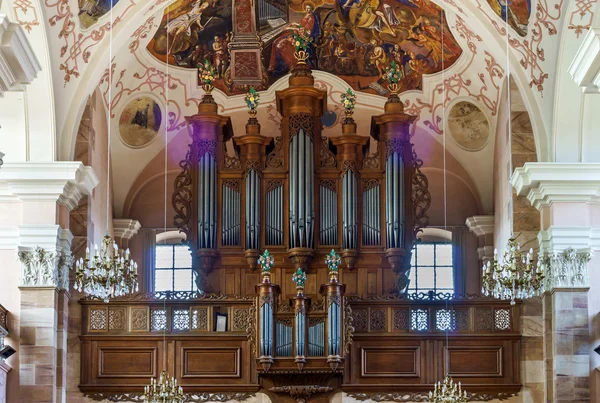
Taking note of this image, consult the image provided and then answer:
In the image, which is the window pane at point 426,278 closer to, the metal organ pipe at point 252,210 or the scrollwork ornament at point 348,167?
the scrollwork ornament at point 348,167

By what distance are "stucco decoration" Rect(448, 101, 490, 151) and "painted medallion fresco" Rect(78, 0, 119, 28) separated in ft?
21.1

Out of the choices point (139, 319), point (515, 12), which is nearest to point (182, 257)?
point (139, 319)

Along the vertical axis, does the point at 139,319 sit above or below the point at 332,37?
below

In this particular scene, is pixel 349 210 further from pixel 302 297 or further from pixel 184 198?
pixel 184 198

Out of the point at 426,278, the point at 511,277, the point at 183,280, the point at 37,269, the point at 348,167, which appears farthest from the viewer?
the point at 426,278

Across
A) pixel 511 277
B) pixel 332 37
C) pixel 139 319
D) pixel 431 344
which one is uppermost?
pixel 332 37

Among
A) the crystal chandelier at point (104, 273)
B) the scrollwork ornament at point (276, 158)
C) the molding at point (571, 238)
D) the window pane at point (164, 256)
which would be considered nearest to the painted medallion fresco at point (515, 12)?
the molding at point (571, 238)

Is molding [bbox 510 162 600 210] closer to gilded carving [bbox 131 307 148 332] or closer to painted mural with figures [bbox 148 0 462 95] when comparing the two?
painted mural with figures [bbox 148 0 462 95]

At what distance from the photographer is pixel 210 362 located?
934 inches

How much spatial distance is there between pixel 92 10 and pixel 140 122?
3.73 m

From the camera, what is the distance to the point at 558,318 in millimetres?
22875

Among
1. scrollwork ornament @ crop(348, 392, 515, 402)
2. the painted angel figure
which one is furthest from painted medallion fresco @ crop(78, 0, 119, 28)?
scrollwork ornament @ crop(348, 392, 515, 402)

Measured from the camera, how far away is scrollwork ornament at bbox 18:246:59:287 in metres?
22.9

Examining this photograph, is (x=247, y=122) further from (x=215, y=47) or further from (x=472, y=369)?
(x=472, y=369)
